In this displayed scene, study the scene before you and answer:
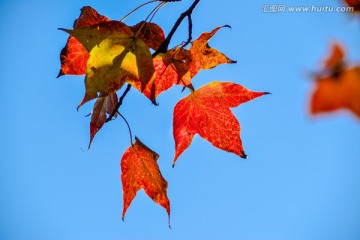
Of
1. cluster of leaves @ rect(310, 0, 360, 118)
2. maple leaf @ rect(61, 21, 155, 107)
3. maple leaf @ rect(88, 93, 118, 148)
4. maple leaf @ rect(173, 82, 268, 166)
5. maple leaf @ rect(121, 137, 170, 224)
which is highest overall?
cluster of leaves @ rect(310, 0, 360, 118)

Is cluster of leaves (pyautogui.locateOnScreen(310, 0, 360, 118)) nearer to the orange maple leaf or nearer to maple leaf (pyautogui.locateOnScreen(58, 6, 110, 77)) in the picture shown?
the orange maple leaf

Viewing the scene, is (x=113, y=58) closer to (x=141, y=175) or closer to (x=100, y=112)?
(x=100, y=112)

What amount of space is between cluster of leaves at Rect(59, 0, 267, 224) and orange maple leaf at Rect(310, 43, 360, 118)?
317mm

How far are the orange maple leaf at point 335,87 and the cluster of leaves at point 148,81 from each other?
317 millimetres

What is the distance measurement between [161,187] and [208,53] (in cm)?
27

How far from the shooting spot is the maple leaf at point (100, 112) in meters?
0.58

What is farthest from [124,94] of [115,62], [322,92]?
[322,92]

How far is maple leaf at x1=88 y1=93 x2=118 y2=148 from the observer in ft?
1.91

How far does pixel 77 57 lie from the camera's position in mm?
619

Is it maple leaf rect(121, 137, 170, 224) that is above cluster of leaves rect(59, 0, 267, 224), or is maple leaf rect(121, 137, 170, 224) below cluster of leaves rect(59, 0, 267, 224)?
below

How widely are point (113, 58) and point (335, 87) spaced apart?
0.37 meters

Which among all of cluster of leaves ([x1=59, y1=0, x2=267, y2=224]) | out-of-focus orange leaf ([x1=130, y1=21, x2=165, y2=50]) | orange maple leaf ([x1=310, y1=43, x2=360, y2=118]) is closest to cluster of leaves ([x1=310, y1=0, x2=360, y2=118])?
orange maple leaf ([x1=310, y1=43, x2=360, y2=118])

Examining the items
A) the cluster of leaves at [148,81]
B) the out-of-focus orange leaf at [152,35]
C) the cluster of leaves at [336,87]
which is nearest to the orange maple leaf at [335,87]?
the cluster of leaves at [336,87]

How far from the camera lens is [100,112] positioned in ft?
1.94
